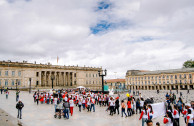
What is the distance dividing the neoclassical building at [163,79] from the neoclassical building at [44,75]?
82.3 ft

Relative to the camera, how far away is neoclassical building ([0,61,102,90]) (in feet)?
180

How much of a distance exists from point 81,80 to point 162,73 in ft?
137

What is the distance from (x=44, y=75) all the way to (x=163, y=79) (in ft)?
189

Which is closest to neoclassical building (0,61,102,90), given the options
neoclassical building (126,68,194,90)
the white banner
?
neoclassical building (126,68,194,90)

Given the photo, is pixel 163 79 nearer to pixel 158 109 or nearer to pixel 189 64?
pixel 189 64

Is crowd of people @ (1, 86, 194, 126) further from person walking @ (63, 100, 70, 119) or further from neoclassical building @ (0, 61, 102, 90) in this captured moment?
neoclassical building @ (0, 61, 102, 90)

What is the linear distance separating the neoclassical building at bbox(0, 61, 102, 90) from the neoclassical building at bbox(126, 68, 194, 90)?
25.1 meters

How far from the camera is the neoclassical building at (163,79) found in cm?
7388

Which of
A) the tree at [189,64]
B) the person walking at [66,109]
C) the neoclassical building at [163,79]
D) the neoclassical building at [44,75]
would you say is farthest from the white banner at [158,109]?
the tree at [189,64]

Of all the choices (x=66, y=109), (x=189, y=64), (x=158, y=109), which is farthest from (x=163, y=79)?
(x=66, y=109)

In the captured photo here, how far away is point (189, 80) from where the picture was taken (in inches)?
2879

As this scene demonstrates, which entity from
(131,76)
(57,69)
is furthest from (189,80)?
(57,69)

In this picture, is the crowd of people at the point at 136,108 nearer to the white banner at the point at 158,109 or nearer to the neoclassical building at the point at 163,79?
the white banner at the point at 158,109

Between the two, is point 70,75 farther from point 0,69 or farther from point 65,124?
point 65,124
